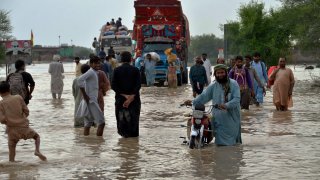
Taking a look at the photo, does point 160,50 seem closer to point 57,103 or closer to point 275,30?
point 57,103

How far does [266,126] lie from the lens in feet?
48.9

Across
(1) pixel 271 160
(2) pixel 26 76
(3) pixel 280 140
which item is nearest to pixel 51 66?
(2) pixel 26 76

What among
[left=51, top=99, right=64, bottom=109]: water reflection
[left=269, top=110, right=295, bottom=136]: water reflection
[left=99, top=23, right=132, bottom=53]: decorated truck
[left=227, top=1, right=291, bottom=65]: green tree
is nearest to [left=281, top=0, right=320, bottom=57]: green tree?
[left=227, top=1, right=291, bottom=65]: green tree

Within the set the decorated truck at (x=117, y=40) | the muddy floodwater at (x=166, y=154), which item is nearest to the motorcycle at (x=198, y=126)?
the muddy floodwater at (x=166, y=154)

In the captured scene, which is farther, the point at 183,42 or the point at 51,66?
the point at 183,42

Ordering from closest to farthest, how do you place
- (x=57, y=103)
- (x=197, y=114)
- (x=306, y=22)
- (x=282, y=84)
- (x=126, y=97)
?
(x=197, y=114) → (x=126, y=97) → (x=282, y=84) → (x=57, y=103) → (x=306, y=22)

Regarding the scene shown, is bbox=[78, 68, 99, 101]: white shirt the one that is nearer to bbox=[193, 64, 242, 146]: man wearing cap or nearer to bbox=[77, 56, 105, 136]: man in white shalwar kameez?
bbox=[77, 56, 105, 136]: man in white shalwar kameez

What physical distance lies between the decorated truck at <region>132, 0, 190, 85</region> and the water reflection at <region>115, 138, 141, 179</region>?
21308 millimetres

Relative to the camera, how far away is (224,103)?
11297mm

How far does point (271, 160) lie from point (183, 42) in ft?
81.3

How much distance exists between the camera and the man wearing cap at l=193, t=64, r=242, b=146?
11281 millimetres

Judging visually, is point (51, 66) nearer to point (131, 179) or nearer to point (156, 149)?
point (156, 149)

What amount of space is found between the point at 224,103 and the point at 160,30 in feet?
76.7

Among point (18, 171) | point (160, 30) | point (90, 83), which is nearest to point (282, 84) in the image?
point (90, 83)
